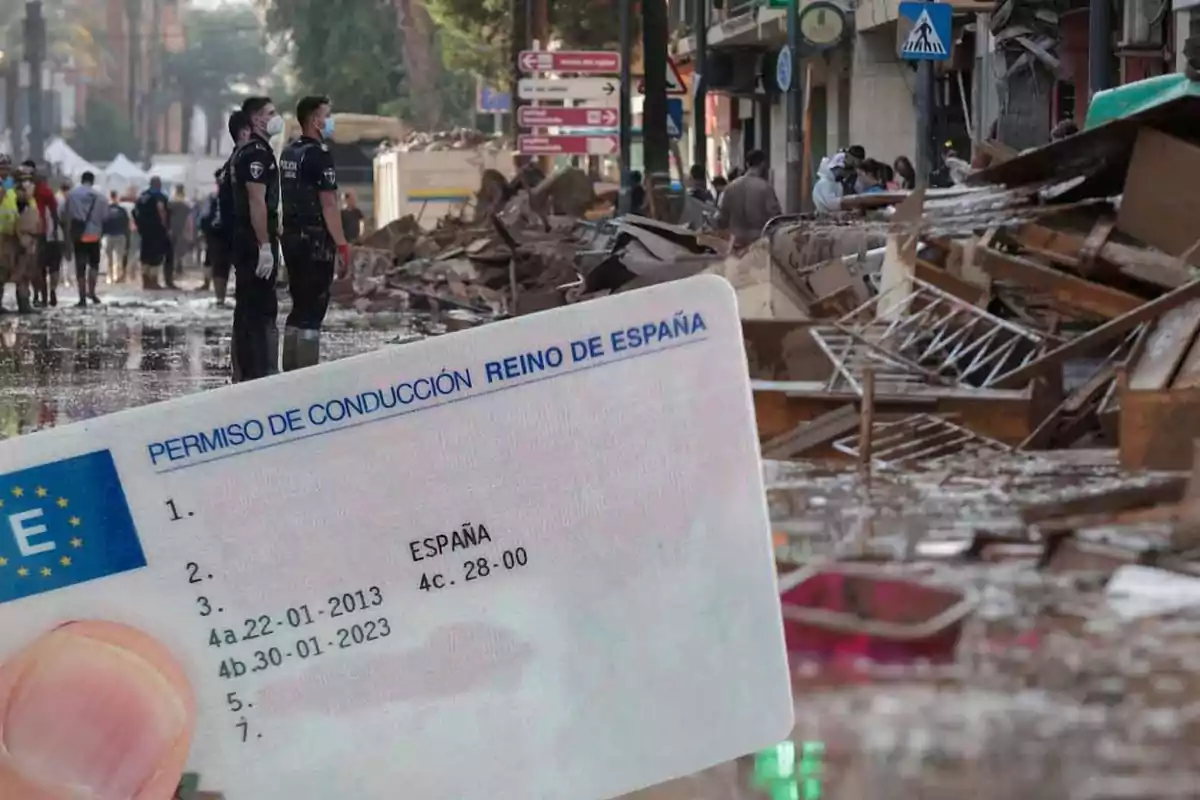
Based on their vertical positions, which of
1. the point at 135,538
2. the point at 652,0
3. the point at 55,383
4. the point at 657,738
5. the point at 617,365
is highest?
the point at 652,0

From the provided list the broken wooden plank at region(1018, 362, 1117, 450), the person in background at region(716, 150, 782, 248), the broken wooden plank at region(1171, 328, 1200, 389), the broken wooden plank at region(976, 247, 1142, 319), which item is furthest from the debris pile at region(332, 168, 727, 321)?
the broken wooden plank at region(1171, 328, 1200, 389)

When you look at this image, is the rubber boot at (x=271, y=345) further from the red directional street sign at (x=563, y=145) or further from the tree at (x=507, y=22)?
the tree at (x=507, y=22)

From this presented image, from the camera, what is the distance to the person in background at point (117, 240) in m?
37.7

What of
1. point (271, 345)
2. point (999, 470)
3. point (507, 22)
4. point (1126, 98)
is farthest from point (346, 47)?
point (999, 470)

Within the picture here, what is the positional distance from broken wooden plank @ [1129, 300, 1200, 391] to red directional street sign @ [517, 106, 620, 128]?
21983mm

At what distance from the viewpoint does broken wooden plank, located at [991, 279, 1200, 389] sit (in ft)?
32.7

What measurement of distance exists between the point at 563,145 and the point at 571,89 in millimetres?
829

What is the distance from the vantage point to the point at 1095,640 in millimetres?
5668

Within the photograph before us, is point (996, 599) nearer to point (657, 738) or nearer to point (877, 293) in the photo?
point (657, 738)

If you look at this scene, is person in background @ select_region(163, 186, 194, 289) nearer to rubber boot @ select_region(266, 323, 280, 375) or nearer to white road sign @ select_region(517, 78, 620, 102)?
white road sign @ select_region(517, 78, 620, 102)

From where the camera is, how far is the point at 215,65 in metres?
139

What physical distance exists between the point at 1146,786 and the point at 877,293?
8.95m

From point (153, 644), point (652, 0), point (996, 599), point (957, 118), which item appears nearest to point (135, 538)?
point (153, 644)

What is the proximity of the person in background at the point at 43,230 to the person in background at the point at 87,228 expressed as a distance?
88 centimetres
